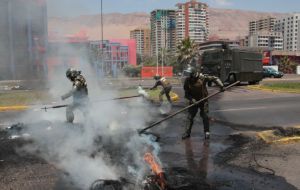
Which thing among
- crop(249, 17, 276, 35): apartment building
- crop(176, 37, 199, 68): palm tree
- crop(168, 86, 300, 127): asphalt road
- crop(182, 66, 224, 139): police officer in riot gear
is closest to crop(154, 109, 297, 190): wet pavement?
crop(182, 66, 224, 139): police officer in riot gear

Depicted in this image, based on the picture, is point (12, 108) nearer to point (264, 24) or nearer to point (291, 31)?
point (291, 31)

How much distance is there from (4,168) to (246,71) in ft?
66.2

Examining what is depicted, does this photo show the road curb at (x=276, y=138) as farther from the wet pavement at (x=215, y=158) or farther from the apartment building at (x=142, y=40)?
the apartment building at (x=142, y=40)

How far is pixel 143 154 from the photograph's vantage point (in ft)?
19.3

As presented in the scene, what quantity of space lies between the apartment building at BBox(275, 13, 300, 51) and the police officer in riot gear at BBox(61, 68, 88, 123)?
11466 centimetres

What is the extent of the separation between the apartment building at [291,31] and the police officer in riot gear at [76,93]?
114657 mm

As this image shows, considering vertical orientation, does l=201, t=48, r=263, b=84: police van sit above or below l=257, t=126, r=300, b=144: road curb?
above

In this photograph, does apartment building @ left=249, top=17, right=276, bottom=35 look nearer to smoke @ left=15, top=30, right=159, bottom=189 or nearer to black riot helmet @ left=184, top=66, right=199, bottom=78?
smoke @ left=15, top=30, right=159, bottom=189

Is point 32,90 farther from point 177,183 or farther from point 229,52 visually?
point 177,183

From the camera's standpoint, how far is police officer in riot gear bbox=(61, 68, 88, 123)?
865cm

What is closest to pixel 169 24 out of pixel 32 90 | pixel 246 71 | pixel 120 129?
pixel 246 71

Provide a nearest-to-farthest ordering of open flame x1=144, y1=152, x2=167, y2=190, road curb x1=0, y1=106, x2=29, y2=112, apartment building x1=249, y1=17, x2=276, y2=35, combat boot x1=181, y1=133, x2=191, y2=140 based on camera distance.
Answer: open flame x1=144, y1=152, x2=167, y2=190 < combat boot x1=181, y1=133, x2=191, y2=140 < road curb x1=0, y1=106, x2=29, y2=112 < apartment building x1=249, y1=17, x2=276, y2=35

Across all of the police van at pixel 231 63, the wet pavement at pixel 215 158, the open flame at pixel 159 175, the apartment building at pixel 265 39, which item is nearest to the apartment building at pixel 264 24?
the apartment building at pixel 265 39

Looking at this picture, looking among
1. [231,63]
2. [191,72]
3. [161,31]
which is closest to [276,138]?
[191,72]
